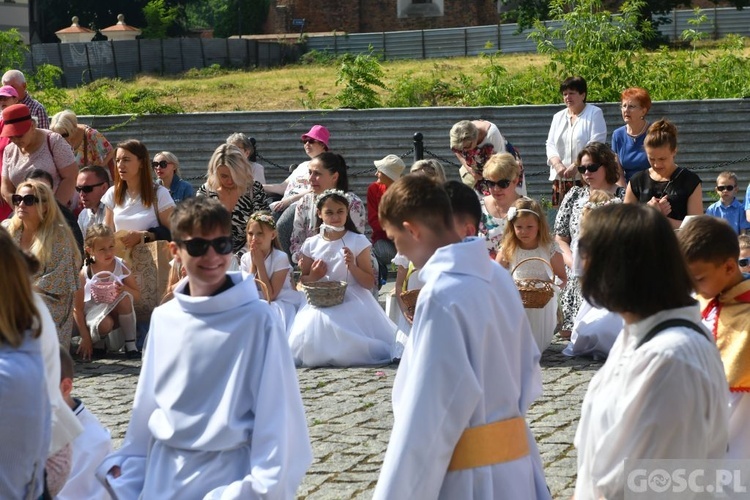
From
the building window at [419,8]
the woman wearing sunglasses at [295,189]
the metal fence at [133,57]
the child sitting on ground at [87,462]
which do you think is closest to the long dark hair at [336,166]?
the woman wearing sunglasses at [295,189]

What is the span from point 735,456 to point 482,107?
12.7 meters

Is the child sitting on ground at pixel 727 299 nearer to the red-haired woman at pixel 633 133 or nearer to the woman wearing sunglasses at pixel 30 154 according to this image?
the red-haired woman at pixel 633 133

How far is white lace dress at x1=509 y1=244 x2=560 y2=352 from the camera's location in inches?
372

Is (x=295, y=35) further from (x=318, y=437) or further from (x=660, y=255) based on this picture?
(x=660, y=255)

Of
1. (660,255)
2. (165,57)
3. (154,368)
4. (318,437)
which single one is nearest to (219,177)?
(318,437)

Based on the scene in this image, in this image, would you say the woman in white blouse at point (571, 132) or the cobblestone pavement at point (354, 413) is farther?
the woman in white blouse at point (571, 132)

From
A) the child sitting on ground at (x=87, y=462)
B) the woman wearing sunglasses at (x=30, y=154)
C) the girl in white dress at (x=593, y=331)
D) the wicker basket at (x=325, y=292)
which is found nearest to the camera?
the child sitting on ground at (x=87, y=462)

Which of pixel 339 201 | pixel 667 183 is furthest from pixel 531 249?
pixel 339 201

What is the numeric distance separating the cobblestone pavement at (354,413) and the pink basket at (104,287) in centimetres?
51

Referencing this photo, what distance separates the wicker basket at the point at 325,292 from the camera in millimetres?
9789

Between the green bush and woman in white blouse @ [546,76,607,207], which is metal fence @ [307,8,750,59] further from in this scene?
woman in white blouse @ [546,76,607,207]

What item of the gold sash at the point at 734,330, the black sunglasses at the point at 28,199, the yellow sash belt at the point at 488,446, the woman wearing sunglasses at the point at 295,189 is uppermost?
the gold sash at the point at 734,330

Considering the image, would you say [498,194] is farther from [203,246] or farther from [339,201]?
[203,246]

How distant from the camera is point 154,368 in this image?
14.3 feet
